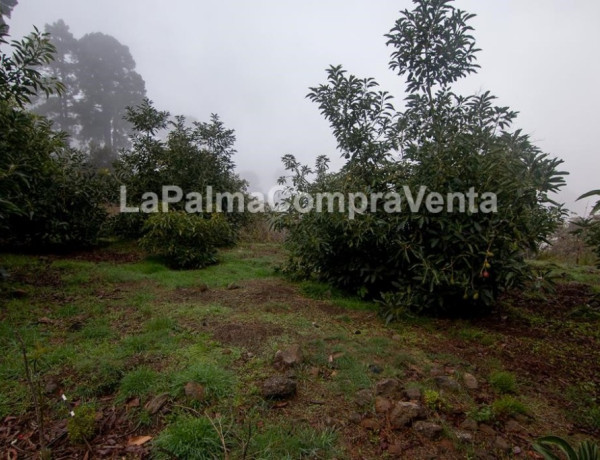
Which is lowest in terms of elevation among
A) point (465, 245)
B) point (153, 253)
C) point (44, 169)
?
point (153, 253)

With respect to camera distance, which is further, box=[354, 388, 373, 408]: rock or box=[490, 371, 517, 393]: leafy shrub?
box=[490, 371, 517, 393]: leafy shrub

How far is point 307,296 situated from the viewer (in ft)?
13.7

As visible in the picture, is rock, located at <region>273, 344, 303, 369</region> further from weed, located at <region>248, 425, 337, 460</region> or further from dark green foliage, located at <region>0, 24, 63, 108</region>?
dark green foliage, located at <region>0, 24, 63, 108</region>

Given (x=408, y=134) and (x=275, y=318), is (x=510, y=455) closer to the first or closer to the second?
(x=275, y=318)

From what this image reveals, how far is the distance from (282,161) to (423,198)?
2337mm

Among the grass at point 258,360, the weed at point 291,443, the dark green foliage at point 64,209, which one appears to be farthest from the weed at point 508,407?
the dark green foliage at point 64,209

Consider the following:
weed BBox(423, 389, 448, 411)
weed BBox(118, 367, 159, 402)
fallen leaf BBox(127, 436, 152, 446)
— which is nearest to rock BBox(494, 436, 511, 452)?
weed BBox(423, 389, 448, 411)

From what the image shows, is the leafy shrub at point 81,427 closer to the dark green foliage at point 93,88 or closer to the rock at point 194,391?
the rock at point 194,391

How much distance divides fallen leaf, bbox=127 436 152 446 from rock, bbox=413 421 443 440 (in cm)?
144

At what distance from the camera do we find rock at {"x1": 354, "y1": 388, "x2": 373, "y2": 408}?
77.3 inches

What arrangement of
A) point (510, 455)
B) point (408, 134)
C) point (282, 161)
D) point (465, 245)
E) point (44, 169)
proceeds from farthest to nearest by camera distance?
point (282, 161)
point (44, 169)
point (408, 134)
point (465, 245)
point (510, 455)

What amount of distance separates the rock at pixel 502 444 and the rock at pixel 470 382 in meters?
0.45

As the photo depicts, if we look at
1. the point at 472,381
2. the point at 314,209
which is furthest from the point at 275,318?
the point at 472,381

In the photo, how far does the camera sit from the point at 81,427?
1.67m
